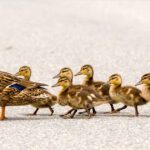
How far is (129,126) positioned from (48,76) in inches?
222

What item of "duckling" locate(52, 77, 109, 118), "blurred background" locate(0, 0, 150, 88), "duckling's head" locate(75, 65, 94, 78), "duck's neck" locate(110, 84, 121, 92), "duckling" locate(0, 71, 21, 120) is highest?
"blurred background" locate(0, 0, 150, 88)

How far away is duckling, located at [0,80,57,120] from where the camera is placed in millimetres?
10859

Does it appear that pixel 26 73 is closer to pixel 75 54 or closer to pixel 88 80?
pixel 88 80

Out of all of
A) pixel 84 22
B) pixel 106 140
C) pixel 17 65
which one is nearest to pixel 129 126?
pixel 106 140

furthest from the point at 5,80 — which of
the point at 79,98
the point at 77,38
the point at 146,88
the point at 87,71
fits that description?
the point at 77,38

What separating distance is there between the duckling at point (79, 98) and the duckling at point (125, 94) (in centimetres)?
36

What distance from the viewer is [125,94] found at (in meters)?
11.3

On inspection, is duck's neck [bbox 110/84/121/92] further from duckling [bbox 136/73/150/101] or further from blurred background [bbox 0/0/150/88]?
blurred background [bbox 0/0/150/88]

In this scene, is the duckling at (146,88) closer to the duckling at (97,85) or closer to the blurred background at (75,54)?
the blurred background at (75,54)

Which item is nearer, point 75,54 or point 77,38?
point 75,54

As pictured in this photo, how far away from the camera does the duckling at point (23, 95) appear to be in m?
10.9

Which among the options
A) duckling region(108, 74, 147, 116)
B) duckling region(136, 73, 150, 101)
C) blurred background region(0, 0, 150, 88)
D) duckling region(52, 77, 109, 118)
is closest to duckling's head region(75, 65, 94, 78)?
duckling region(108, 74, 147, 116)

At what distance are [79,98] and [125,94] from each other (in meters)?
0.70

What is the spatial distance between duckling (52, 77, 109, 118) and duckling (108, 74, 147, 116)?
361 mm
